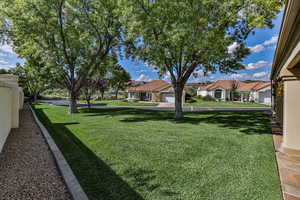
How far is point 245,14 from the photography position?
9.86m

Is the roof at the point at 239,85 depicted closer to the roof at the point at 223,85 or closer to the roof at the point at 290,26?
the roof at the point at 223,85

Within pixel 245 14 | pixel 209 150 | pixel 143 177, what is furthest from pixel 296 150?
Result: pixel 245 14

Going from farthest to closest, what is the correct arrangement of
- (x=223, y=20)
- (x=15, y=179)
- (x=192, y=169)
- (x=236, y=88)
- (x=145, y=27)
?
(x=236, y=88) → (x=145, y=27) → (x=223, y=20) → (x=192, y=169) → (x=15, y=179)

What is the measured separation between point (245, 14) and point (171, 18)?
4.14 metres

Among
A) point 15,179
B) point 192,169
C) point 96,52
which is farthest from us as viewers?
point 96,52

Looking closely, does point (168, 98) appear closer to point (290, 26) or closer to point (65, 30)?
point (65, 30)

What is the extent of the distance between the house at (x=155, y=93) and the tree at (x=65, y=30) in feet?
73.0

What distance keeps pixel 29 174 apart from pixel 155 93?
34.3 m

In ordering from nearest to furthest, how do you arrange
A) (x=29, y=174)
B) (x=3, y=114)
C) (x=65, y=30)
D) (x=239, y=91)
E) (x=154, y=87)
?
1. (x=29, y=174)
2. (x=3, y=114)
3. (x=65, y=30)
4. (x=154, y=87)
5. (x=239, y=91)

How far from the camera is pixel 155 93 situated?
3794cm

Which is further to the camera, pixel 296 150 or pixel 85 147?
pixel 85 147

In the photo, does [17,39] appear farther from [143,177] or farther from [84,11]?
[143,177]

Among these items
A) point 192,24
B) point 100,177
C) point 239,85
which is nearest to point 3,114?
point 100,177

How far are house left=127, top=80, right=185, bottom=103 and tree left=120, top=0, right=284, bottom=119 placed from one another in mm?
24386
